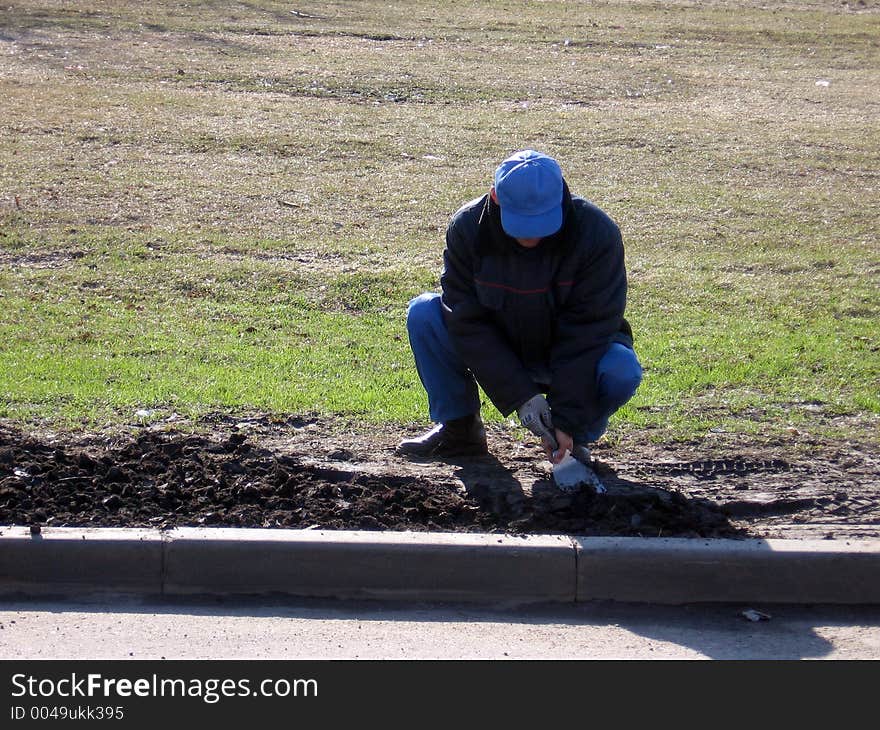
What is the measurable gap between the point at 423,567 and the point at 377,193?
6.82m

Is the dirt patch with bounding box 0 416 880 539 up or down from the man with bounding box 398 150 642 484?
down

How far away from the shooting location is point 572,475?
5141 mm

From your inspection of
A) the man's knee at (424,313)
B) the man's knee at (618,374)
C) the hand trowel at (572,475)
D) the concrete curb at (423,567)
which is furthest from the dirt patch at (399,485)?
the man's knee at (424,313)

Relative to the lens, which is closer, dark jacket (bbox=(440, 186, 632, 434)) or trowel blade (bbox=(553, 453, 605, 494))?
dark jacket (bbox=(440, 186, 632, 434))

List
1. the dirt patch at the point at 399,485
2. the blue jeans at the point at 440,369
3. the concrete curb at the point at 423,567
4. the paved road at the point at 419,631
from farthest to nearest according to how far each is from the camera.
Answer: the blue jeans at the point at 440,369, the dirt patch at the point at 399,485, the concrete curb at the point at 423,567, the paved road at the point at 419,631

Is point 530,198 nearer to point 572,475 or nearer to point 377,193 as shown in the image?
point 572,475

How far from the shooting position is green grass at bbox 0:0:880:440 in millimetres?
6562

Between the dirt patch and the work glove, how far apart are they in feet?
0.87

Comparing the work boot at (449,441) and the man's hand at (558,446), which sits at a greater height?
the man's hand at (558,446)

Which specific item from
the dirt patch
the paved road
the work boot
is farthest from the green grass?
the paved road

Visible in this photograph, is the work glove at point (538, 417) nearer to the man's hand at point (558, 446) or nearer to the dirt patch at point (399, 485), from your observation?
the man's hand at point (558, 446)

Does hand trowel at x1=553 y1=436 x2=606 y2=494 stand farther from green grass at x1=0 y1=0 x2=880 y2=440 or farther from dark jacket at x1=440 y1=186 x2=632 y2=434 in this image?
green grass at x1=0 y1=0 x2=880 y2=440

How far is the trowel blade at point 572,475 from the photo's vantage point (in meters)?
5.12

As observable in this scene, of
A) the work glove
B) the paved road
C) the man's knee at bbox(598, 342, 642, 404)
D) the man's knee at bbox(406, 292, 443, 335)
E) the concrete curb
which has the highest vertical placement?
the man's knee at bbox(406, 292, 443, 335)
